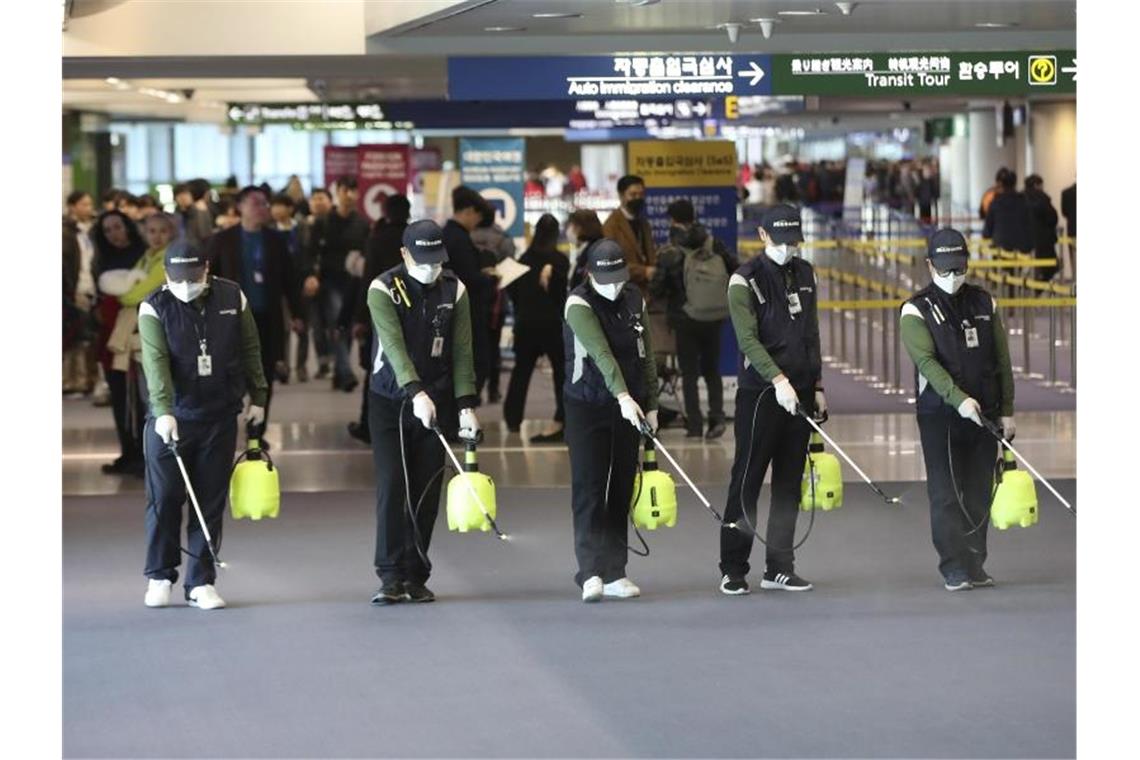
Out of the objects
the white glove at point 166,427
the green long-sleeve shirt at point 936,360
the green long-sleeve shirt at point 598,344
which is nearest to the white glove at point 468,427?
the green long-sleeve shirt at point 598,344

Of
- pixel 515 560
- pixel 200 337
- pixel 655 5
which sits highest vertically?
pixel 655 5

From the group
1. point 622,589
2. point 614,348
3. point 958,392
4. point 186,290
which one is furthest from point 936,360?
point 186,290

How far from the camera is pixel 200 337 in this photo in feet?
37.6

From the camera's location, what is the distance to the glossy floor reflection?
651 inches

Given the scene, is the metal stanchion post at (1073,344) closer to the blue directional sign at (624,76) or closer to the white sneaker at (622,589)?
the blue directional sign at (624,76)

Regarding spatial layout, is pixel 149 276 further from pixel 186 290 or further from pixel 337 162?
pixel 337 162

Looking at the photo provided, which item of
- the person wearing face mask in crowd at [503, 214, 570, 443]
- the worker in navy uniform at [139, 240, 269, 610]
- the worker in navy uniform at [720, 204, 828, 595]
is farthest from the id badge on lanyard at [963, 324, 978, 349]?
the person wearing face mask in crowd at [503, 214, 570, 443]

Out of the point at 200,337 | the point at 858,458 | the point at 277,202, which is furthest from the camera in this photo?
the point at 277,202

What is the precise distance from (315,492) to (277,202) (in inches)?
293

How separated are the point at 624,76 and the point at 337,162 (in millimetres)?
12524

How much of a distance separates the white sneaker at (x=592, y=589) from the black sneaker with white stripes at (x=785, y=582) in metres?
0.96

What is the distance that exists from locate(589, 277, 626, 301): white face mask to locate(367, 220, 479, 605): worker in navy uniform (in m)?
0.67
